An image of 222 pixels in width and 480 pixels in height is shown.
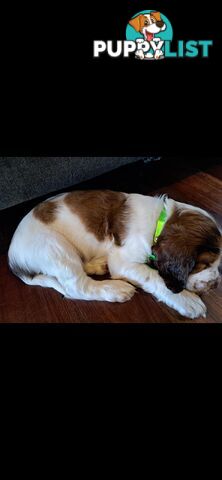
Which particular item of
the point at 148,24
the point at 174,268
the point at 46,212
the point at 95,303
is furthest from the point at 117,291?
the point at 148,24

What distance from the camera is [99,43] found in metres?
1.62

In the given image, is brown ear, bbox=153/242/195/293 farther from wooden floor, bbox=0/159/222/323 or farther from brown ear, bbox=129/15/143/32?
brown ear, bbox=129/15/143/32

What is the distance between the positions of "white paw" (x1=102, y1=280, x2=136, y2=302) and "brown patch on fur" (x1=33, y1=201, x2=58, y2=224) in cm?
53

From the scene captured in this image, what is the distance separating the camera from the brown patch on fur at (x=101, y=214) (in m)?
1.99

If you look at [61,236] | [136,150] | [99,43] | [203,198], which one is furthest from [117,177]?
[99,43]

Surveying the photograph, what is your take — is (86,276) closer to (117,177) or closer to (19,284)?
(19,284)

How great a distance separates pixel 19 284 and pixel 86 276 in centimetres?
51

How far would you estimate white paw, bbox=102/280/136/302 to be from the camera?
6.53 feet

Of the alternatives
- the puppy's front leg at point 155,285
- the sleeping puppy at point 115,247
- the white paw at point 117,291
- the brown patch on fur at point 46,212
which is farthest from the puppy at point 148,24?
the white paw at point 117,291

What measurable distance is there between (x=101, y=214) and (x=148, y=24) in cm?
103

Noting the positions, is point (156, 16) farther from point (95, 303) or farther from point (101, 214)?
point (95, 303)

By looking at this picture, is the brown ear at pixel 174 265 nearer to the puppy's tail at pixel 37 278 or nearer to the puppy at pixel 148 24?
the puppy's tail at pixel 37 278

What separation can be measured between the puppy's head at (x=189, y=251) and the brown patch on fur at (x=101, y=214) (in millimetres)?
273

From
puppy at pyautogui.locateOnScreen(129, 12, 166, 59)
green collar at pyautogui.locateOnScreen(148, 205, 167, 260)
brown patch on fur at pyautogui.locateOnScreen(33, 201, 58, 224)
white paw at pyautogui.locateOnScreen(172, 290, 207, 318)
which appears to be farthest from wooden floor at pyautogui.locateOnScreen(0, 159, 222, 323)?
puppy at pyautogui.locateOnScreen(129, 12, 166, 59)
